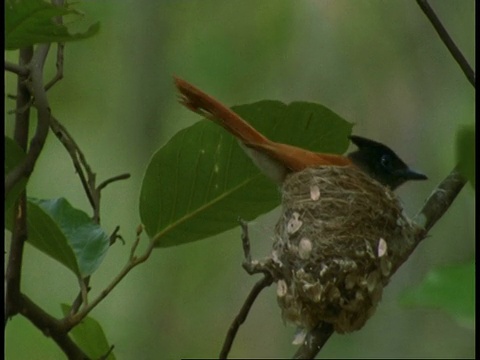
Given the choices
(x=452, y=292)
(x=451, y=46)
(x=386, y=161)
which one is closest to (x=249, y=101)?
(x=386, y=161)

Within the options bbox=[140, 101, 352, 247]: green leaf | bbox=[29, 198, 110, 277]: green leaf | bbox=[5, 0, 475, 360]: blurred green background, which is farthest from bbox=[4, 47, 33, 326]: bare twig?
bbox=[5, 0, 475, 360]: blurred green background

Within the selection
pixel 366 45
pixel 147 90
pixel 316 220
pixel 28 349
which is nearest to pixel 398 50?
pixel 366 45

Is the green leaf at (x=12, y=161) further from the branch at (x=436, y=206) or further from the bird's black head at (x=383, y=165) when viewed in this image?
the bird's black head at (x=383, y=165)

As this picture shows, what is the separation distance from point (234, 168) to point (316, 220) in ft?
2.62

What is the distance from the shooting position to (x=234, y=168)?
2.03m

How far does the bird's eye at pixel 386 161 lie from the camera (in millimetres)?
3357

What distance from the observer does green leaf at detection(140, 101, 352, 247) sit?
5.97 ft

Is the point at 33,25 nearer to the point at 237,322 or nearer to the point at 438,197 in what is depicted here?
the point at 237,322

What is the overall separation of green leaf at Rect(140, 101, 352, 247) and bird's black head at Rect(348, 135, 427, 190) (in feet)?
4.03

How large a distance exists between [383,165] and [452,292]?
2.31m

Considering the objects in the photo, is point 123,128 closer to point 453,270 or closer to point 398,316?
point 398,316

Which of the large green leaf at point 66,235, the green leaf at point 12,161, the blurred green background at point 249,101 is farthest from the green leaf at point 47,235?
the blurred green background at point 249,101

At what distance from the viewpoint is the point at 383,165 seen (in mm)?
3357

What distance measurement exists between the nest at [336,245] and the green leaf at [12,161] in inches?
46.0
